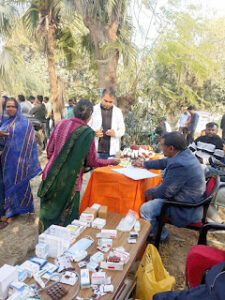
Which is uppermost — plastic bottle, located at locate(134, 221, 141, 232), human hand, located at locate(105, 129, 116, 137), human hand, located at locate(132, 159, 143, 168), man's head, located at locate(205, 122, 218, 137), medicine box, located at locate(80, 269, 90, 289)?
man's head, located at locate(205, 122, 218, 137)

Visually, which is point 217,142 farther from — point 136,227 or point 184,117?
point 184,117

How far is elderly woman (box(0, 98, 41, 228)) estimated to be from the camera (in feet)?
9.82

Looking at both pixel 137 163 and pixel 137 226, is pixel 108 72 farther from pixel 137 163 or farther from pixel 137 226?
pixel 137 226

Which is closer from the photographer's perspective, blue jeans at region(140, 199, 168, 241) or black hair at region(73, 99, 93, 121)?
black hair at region(73, 99, 93, 121)

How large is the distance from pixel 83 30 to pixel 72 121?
6549mm

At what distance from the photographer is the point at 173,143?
8.03 feet

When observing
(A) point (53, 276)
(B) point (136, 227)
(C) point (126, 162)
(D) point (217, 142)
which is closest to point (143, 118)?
(D) point (217, 142)

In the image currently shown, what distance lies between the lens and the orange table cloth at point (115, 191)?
2562 millimetres

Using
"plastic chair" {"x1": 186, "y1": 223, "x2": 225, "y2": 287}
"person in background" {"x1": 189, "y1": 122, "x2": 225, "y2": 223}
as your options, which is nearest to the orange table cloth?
"plastic chair" {"x1": 186, "y1": 223, "x2": 225, "y2": 287}

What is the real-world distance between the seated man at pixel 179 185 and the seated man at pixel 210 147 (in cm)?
177

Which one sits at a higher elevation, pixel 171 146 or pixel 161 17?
pixel 161 17

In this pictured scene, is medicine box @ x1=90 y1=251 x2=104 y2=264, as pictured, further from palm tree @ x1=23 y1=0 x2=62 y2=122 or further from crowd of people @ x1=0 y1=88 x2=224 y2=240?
palm tree @ x1=23 y1=0 x2=62 y2=122

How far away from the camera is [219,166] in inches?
154

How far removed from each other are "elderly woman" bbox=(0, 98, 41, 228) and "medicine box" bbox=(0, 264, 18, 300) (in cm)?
193
